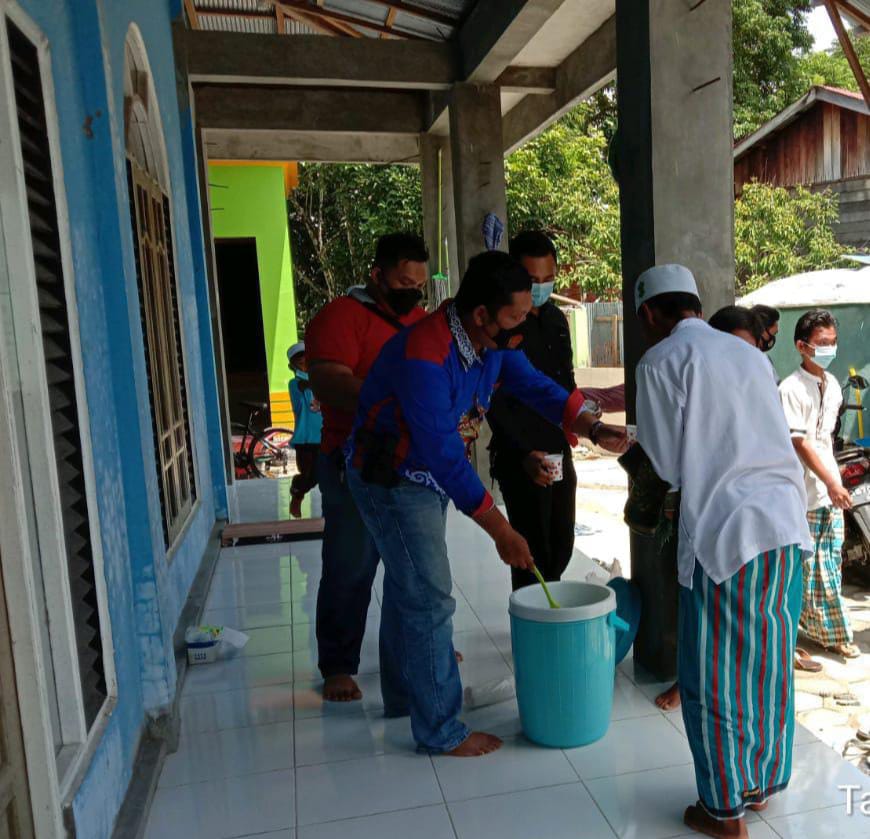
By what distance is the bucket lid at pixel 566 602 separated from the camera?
97.2 inches

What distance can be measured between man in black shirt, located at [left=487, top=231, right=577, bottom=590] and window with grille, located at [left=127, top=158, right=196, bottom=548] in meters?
1.61

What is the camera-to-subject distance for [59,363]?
84.7 inches

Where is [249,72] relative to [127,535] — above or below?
above

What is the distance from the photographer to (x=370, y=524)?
252 centimetres

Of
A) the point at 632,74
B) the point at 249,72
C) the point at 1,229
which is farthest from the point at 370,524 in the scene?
the point at 249,72

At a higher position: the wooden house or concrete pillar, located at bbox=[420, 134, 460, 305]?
the wooden house

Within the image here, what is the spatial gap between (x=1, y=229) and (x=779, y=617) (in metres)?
2.11

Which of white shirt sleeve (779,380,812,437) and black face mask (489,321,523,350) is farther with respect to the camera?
white shirt sleeve (779,380,812,437)

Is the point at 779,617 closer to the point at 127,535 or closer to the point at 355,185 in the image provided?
the point at 127,535

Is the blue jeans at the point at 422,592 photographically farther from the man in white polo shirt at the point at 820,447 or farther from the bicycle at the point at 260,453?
the bicycle at the point at 260,453

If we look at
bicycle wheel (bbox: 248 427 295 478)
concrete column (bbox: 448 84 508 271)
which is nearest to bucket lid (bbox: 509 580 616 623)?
concrete column (bbox: 448 84 508 271)

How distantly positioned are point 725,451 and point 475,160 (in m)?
4.88

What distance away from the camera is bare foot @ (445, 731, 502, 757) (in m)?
2.58

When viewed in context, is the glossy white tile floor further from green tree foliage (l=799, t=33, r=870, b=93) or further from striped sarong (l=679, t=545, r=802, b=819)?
green tree foliage (l=799, t=33, r=870, b=93)
